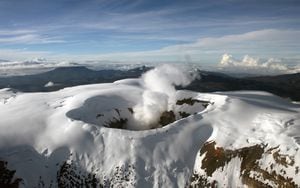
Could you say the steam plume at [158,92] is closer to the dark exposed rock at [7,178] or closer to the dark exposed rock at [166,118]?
the dark exposed rock at [166,118]

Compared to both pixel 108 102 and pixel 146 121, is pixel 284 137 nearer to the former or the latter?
pixel 146 121

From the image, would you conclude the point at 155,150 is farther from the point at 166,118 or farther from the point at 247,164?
the point at 166,118

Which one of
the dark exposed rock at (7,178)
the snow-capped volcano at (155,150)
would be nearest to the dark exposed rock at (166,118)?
the snow-capped volcano at (155,150)

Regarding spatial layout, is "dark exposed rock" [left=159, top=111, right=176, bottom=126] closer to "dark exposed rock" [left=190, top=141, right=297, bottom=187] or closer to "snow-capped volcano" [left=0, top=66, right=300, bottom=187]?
"snow-capped volcano" [left=0, top=66, right=300, bottom=187]

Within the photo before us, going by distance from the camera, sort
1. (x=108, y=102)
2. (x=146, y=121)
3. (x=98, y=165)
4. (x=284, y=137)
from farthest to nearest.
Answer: (x=108, y=102), (x=146, y=121), (x=98, y=165), (x=284, y=137)

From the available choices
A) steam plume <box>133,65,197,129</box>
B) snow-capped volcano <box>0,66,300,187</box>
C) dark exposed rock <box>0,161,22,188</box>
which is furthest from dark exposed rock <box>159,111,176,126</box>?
dark exposed rock <box>0,161,22,188</box>

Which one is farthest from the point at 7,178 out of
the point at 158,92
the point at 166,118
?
the point at 158,92

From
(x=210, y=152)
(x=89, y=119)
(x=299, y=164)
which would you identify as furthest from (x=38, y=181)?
(x=299, y=164)

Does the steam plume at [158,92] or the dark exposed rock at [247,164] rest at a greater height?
the steam plume at [158,92]
